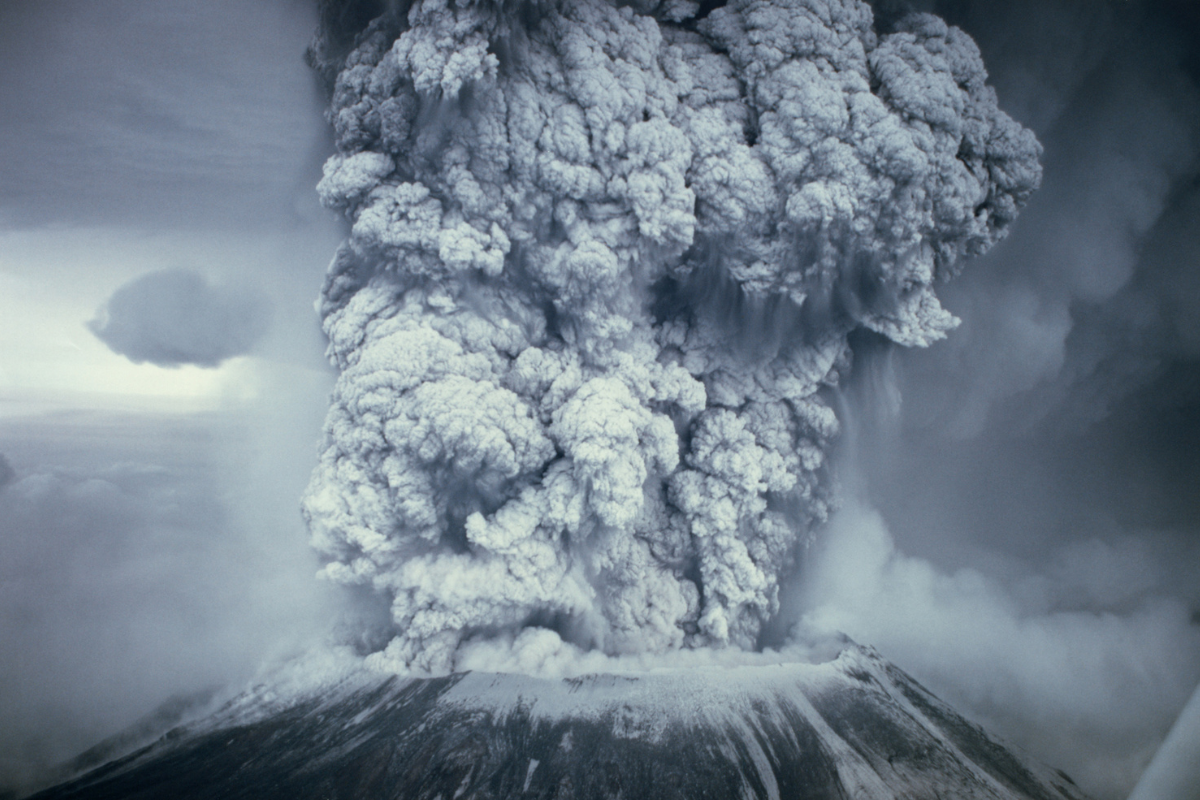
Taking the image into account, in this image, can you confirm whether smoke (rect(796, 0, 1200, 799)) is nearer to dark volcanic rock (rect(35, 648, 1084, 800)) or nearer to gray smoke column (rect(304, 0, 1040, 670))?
gray smoke column (rect(304, 0, 1040, 670))

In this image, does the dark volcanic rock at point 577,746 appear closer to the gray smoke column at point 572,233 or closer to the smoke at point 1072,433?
the gray smoke column at point 572,233

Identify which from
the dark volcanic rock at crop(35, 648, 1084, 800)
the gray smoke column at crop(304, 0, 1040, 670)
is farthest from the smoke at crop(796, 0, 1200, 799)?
the dark volcanic rock at crop(35, 648, 1084, 800)

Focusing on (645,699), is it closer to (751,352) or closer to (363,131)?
(751,352)

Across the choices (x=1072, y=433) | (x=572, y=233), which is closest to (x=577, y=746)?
(x=572, y=233)

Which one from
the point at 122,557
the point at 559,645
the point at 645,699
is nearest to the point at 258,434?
the point at 122,557

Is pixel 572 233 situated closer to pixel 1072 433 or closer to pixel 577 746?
pixel 577 746
